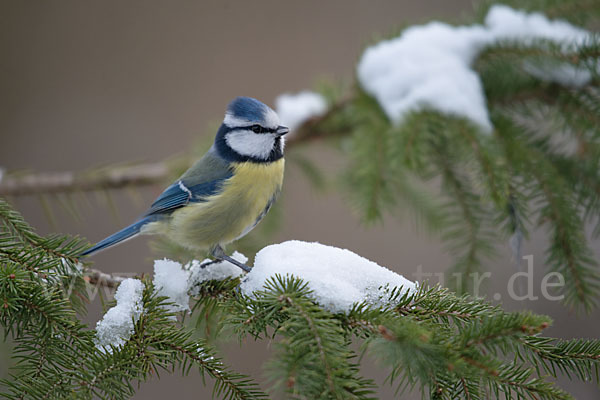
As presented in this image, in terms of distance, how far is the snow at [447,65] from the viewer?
1786mm

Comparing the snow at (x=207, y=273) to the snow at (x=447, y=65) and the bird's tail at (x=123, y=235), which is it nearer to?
the bird's tail at (x=123, y=235)

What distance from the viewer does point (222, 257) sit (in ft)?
4.86

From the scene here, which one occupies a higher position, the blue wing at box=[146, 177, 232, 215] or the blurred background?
the blurred background

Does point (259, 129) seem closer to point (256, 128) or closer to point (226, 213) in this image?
point (256, 128)

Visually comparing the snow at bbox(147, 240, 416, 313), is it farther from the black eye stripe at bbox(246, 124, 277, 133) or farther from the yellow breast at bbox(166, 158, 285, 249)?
the black eye stripe at bbox(246, 124, 277, 133)

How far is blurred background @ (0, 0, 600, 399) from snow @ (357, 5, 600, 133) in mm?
1697

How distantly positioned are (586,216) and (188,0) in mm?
3678

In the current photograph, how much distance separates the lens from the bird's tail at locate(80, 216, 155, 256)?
1.48 metres

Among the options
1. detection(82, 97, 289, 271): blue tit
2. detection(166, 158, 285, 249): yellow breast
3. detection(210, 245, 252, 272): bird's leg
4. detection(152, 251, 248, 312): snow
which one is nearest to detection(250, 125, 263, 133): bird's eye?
detection(82, 97, 289, 271): blue tit

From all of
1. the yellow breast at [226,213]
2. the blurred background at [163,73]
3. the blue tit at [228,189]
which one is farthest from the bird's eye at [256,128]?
the blurred background at [163,73]

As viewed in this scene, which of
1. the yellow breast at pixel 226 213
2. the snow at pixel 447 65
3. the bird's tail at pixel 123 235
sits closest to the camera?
the bird's tail at pixel 123 235

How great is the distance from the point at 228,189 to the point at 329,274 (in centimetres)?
68

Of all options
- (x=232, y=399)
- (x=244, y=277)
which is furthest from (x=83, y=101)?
(x=232, y=399)

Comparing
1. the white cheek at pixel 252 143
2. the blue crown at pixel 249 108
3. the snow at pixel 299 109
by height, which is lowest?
the white cheek at pixel 252 143
